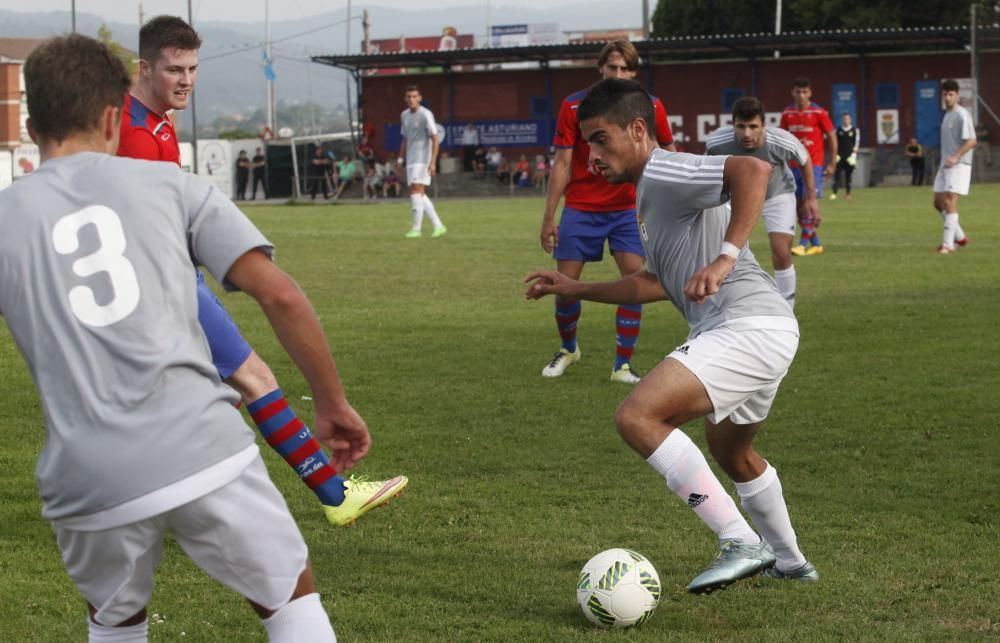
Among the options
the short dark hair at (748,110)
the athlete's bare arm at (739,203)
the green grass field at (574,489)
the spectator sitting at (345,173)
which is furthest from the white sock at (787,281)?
the spectator sitting at (345,173)

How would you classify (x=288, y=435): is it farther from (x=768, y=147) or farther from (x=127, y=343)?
(x=768, y=147)

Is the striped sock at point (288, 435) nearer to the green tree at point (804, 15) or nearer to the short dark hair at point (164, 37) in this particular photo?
the short dark hair at point (164, 37)

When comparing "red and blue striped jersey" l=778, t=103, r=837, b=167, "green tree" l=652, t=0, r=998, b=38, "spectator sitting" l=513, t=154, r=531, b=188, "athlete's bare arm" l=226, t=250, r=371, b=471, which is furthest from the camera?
"green tree" l=652, t=0, r=998, b=38

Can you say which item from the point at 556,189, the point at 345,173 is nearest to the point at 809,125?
the point at 556,189

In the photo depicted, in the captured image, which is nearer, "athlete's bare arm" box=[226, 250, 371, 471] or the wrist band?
"athlete's bare arm" box=[226, 250, 371, 471]

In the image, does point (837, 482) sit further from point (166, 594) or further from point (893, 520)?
point (166, 594)

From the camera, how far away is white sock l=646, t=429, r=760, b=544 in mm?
4852

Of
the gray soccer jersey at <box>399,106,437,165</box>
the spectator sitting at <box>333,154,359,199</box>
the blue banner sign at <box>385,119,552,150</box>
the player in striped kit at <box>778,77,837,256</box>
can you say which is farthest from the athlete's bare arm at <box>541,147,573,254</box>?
the blue banner sign at <box>385,119,552,150</box>

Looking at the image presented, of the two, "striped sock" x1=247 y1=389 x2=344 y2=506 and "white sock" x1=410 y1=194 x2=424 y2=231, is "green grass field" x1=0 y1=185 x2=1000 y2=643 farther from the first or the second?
"white sock" x1=410 y1=194 x2=424 y2=231

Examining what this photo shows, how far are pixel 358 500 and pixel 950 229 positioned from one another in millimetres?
14152

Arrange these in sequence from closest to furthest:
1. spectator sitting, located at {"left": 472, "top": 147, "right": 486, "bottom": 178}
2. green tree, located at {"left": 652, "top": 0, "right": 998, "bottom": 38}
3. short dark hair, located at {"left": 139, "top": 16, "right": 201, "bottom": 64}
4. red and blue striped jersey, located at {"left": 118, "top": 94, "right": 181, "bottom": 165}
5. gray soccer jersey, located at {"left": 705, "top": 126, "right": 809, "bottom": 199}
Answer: red and blue striped jersey, located at {"left": 118, "top": 94, "right": 181, "bottom": 165}
short dark hair, located at {"left": 139, "top": 16, "right": 201, "bottom": 64}
gray soccer jersey, located at {"left": 705, "top": 126, "right": 809, "bottom": 199}
spectator sitting, located at {"left": 472, "top": 147, "right": 486, "bottom": 178}
green tree, located at {"left": 652, "top": 0, "right": 998, "bottom": 38}

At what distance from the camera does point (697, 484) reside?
16.0 feet

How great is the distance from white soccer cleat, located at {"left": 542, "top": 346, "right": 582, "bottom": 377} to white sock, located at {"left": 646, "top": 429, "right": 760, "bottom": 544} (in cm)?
493

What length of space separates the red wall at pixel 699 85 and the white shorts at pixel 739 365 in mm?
44662
